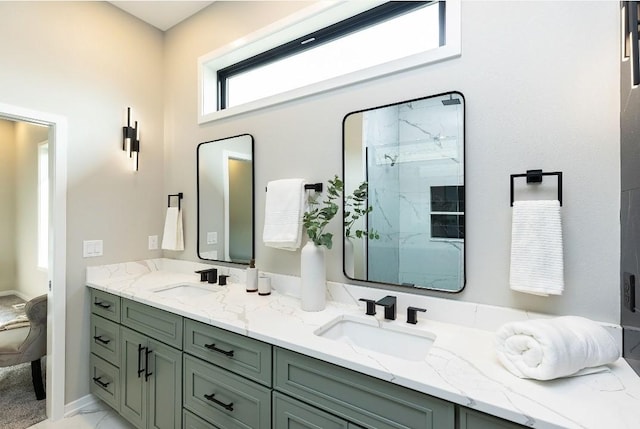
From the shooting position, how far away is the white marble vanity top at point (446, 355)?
0.79 m

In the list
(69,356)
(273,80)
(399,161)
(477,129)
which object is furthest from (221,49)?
(69,356)

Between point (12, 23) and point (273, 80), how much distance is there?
1.59 metres

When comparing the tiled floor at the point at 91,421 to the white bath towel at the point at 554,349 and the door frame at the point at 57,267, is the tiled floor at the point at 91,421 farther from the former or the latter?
the white bath towel at the point at 554,349

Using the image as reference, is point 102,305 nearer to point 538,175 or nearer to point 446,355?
point 446,355

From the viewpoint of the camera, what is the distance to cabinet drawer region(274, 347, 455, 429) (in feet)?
3.04

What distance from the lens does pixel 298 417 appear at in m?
1.17

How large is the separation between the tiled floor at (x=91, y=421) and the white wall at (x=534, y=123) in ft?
5.76

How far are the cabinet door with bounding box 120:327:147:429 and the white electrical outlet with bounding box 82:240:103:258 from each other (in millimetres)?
654

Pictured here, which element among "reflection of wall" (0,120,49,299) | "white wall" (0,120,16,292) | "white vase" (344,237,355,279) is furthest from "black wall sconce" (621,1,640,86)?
"white wall" (0,120,16,292)

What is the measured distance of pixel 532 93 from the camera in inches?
49.6

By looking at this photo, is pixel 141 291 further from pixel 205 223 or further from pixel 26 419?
pixel 26 419

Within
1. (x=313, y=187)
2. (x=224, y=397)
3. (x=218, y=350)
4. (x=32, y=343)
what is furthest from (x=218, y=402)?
(x=32, y=343)

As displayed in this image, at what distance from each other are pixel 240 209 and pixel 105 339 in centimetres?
125

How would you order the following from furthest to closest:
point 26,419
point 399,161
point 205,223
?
point 205,223
point 26,419
point 399,161
